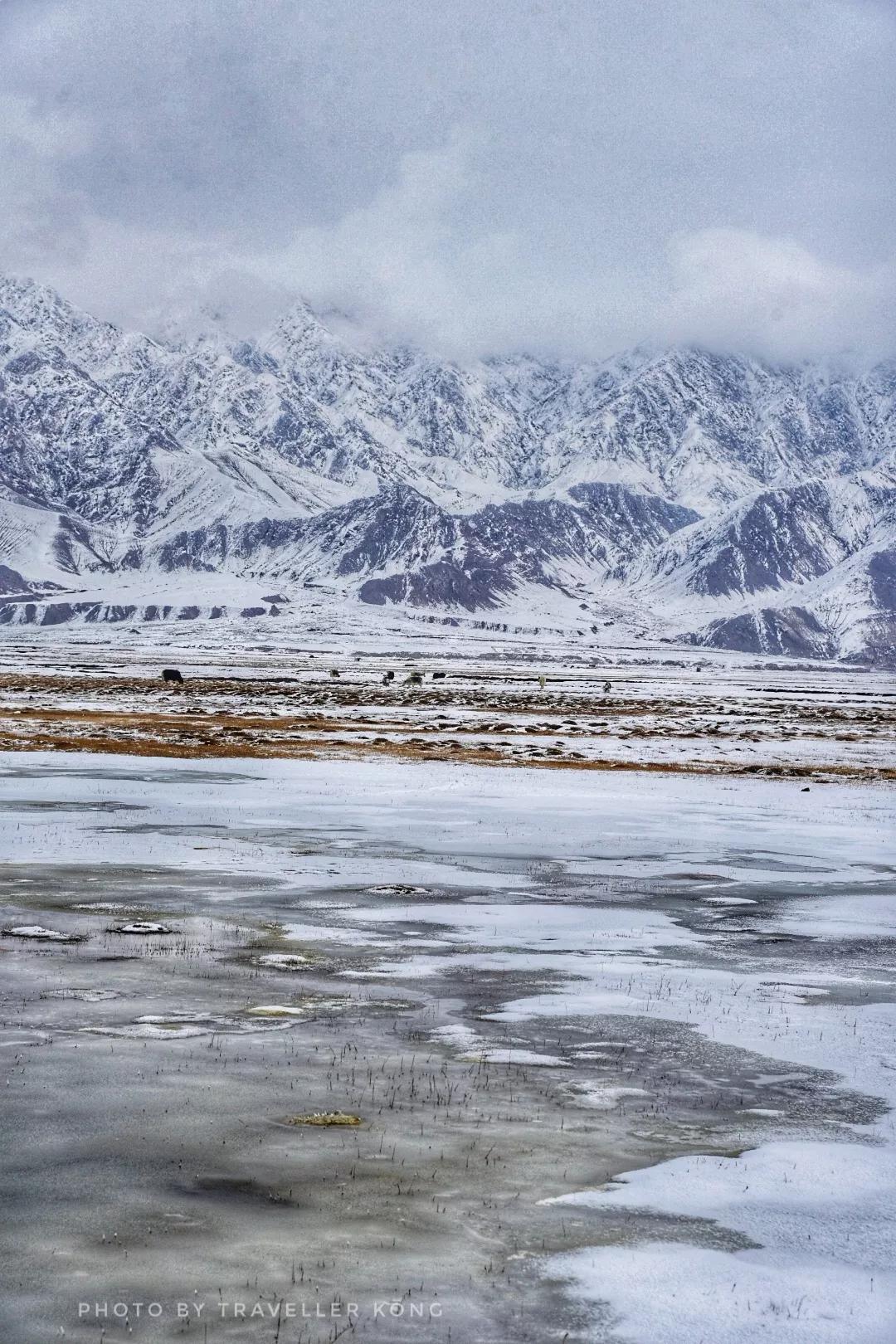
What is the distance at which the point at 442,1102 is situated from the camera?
12195 millimetres

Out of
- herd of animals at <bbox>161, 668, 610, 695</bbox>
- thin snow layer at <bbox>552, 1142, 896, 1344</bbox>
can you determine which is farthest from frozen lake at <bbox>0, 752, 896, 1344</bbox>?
herd of animals at <bbox>161, 668, 610, 695</bbox>

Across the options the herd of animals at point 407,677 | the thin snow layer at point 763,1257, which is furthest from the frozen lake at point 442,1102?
→ the herd of animals at point 407,677

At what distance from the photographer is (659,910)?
2316 cm

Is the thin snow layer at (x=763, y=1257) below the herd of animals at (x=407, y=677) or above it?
below

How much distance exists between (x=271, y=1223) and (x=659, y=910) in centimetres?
1458

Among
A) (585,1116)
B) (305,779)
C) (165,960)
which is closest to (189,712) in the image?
(305,779)

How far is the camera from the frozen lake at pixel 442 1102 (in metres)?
8.52

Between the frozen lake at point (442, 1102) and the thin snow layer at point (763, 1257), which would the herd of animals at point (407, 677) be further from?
the thin snow layer at point (763, 1257)

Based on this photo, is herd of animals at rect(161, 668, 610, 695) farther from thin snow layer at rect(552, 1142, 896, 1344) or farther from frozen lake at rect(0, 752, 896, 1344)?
thin snow layer at rect(552, 1142, 896, 1344)

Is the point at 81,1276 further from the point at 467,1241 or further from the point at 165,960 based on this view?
the point at 165,960

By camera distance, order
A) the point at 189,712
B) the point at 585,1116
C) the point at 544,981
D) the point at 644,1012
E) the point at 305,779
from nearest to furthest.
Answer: the point at 585,1116, the point at 644,1012, the point at 544,981, the point at 305,779, the point at 189,712

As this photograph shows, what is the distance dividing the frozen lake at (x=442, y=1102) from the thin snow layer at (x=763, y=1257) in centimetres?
3

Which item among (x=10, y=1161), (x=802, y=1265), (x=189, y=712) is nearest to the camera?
(x=802, y=1265)

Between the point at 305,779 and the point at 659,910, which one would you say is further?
the point at 305,779
